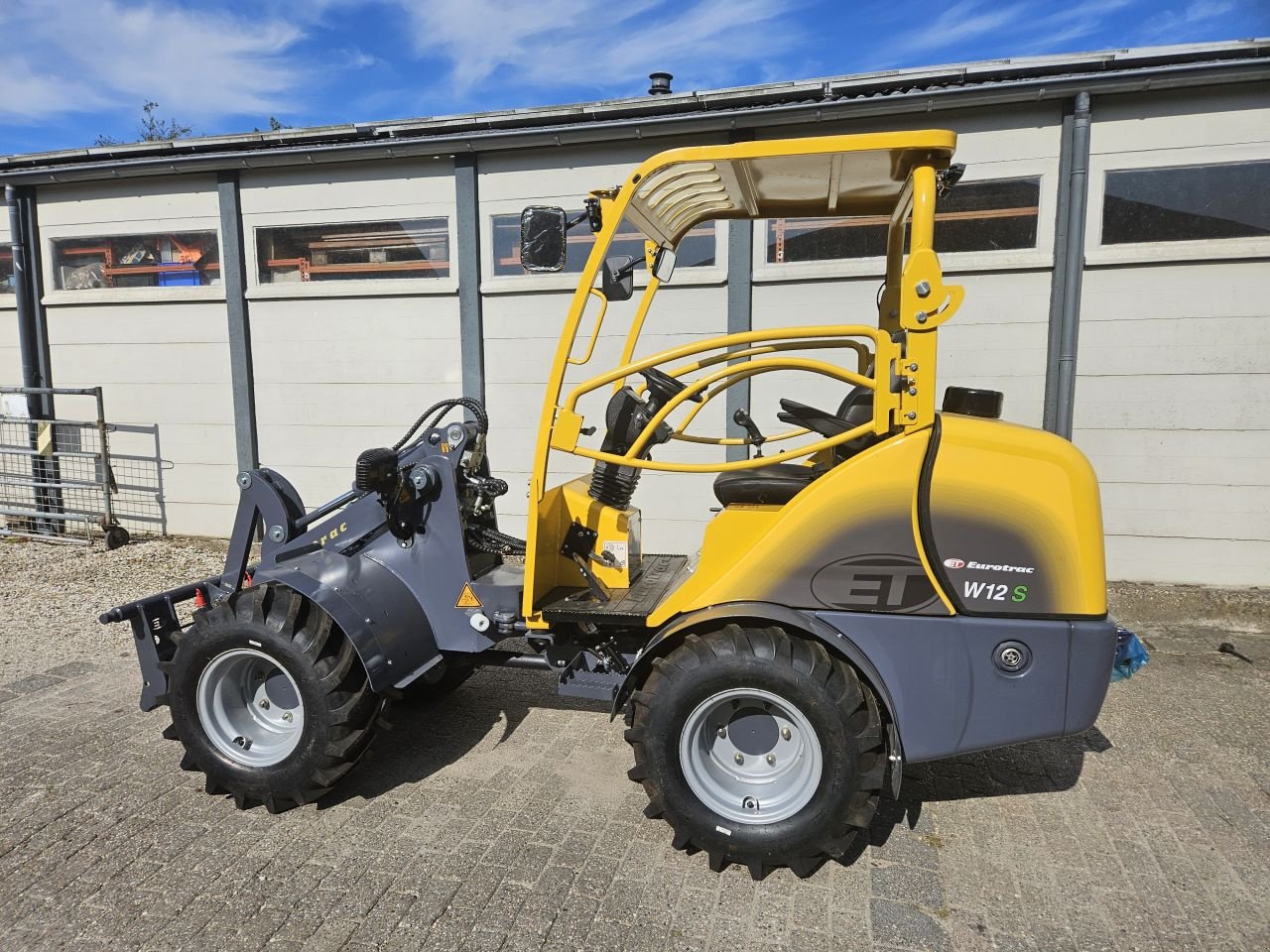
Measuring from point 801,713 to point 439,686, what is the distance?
2131 mm

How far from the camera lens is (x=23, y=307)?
810cm

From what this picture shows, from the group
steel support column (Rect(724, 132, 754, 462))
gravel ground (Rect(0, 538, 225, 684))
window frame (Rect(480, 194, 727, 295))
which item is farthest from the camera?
window frame (Rect(480, 194, 727, 295))

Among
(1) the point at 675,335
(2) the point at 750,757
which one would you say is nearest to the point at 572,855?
(2) the point at 750,757

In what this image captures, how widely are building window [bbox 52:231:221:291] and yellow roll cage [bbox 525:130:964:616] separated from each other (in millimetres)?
5769

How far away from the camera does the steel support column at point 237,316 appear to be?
24.8ft

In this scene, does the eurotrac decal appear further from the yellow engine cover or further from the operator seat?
the operator seat

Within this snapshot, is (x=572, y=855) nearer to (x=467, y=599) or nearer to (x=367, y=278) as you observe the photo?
(x=467, y=599)

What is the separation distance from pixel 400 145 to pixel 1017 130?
4.78 metres

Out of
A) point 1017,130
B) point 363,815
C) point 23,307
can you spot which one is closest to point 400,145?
point 23,307

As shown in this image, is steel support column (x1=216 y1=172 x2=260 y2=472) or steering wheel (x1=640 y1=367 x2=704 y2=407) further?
steel support column (x1=216 y1=172 x2=260 y2=472)

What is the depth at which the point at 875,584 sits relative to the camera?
279 cm

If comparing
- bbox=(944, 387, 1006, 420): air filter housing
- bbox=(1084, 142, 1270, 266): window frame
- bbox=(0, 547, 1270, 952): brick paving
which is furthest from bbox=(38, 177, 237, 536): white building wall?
bbox=(1084, 142, 1270, 266): window frame

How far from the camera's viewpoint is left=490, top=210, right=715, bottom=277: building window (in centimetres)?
666

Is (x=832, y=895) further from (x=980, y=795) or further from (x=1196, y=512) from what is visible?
(x=1196, y=512)
